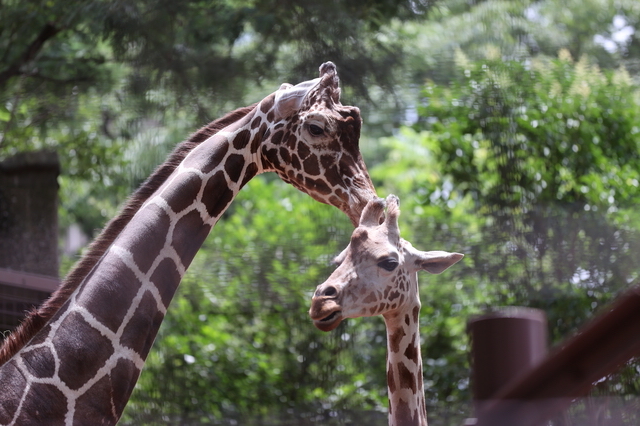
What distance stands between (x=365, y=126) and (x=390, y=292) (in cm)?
459

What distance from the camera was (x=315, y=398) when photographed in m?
5.67

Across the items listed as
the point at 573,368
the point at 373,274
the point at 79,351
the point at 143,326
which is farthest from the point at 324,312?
the point at 573,368

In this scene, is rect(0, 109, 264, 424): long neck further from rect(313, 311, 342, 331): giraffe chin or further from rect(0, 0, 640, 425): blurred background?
rect(0, 0, 640, 425): blurred background

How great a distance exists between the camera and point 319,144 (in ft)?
7.11

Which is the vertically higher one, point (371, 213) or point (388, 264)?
point (371, 213)

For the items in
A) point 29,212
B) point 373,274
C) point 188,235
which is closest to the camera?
point 373,274

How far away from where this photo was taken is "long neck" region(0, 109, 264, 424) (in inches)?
70.9

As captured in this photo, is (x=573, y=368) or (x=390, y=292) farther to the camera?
(x=390, y=292)

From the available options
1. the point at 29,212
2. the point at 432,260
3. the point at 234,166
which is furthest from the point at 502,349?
the point at 29,212

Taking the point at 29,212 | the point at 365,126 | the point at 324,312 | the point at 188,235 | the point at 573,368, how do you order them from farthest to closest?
the point at 365,126, the point at 29,212, the point at 188,235, the point at 324,312, the point at 573,368

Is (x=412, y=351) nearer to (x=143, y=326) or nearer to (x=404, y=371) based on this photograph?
(x=404, y=371)

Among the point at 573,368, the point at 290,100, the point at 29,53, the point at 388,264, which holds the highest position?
the point at 29,53

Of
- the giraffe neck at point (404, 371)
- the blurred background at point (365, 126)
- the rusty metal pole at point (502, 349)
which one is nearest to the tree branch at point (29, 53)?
the blurred background at point (365, 126)

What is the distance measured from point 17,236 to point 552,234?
3772 mm
